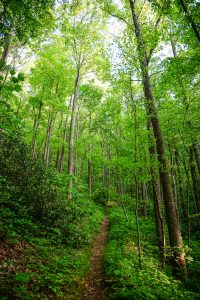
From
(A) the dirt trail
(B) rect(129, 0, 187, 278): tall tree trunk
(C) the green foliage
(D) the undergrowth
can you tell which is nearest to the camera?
(D) the undergrowth

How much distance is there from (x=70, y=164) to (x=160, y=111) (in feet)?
24.9

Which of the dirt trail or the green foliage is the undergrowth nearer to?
the dirt trail

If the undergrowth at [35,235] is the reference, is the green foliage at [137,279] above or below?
below

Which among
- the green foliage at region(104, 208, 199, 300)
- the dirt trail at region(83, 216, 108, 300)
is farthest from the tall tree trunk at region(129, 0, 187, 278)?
the dirt trail at region(83, 216, 108, 300)

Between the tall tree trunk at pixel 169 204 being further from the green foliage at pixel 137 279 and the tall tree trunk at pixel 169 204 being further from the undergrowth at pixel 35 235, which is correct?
the undergrowth at pixel 35 235

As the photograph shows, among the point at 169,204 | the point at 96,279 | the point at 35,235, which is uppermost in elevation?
the point at 169,204

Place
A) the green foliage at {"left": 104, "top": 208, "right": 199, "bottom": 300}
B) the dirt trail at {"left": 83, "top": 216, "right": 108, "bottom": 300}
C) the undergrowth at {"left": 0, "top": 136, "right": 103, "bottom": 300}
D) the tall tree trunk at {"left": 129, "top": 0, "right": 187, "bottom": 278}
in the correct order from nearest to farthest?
the undergrowth at {"left": 0, "top": 136, "right": 103, "bottom": 300} → the green foliage at {"left": 104, "top": 208, "right": 199, "bottom": 300} → the dirt trail at {"left": 83, "top": 216, "right": 108, "bottom": 300} → the tall tree trunk at {"left": 129, "top": 0, "right": 187, "bottom": 278}

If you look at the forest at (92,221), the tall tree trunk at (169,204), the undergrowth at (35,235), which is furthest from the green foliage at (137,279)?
the undergrowth at (35,235)

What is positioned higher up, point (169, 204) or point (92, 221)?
point (169, 204)

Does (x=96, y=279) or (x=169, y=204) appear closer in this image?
(x=96, y=279)

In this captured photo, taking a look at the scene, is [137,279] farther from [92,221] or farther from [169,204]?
[92,221]

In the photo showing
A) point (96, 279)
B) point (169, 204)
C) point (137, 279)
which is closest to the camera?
point (137, 279)

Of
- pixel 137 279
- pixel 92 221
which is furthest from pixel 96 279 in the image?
pixel 92 221

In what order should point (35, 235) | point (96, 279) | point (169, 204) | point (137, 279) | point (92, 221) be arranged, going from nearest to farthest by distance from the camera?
point (137, 279) < point (96, 279) < point (35, 235) < point (169, 204) < point (92, 221)
